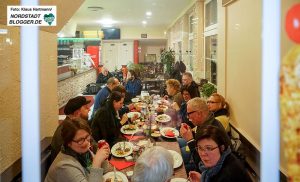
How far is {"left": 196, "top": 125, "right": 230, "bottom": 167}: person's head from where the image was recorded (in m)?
1.78

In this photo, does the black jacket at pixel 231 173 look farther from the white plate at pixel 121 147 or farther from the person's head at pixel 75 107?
the person's head at pixel 75 107

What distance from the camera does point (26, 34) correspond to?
3.75ft

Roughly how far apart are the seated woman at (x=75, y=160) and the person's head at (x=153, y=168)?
47cm

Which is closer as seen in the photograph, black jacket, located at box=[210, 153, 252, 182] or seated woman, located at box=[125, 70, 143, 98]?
Result: black jacket, located at box=[210, 153, 252, 182]

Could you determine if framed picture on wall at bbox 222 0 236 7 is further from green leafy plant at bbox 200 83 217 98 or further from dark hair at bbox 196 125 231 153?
dark hair at bbox 196 125 231 153

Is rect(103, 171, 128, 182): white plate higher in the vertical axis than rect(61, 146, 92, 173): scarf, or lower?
lower

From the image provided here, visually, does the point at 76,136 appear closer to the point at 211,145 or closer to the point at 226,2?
the point at 211,145

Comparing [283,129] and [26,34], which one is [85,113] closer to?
[26,34]

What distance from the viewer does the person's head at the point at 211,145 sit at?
1.78 metres

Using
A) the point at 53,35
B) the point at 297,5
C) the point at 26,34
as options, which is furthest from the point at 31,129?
the point at 53,35

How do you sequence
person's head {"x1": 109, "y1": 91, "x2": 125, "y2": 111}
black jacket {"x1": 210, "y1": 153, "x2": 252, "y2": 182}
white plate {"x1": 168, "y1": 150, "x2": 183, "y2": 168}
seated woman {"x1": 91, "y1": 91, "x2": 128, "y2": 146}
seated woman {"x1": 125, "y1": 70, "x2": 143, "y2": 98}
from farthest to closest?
1. seated woman {"x1": 125, "y1": 70, "x2": 143, "y2": 98}
2. person's head {"x1": 109, "y1": 91, "x2": 125, "y2": 111}
3. seated woman {"x1": 91, "y1": 91, "x2": 128, "y2": 146}
4. white plate {"x1": 168, "y1": 150, "x2": 183, "y2": 168}
5. black jacket {"x1": 210, "y1": 153, "x2": 252, "y2": 182}

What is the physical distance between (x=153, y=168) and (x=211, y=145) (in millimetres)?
452

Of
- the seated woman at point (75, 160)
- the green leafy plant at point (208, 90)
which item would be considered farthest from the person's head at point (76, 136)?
the green leafy plant at point (208, 90)

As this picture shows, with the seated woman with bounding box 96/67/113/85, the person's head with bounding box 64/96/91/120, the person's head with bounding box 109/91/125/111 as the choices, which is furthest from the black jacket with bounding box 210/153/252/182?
the seated woman with bounding box 96/67/113/85
